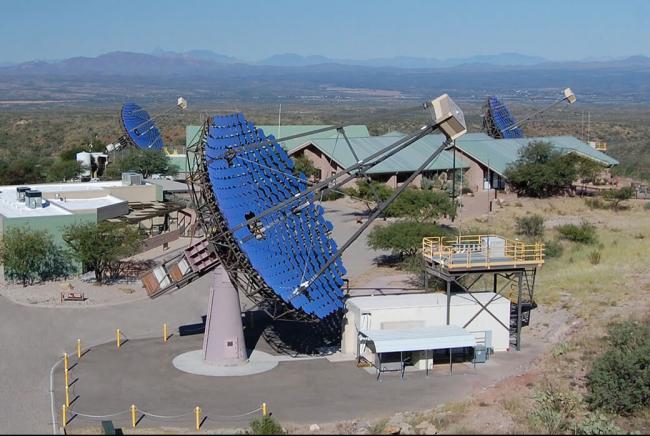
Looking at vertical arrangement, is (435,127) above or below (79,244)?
above

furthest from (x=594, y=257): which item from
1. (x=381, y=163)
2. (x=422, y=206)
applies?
(x=381, y=163)

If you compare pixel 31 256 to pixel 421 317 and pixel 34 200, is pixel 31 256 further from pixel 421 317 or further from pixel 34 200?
pixel 421 317

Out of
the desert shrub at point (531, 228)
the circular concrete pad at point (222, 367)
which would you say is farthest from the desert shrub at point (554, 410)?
the desert shrub at point (531, 228)

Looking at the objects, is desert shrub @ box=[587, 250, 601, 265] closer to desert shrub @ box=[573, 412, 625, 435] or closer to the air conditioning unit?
desert shrub @ box=[573, 412, 625, 435]

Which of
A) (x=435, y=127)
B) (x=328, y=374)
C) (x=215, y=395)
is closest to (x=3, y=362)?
(x=215, y=395)

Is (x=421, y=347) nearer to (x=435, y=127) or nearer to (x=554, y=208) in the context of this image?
(x=435, y=127)

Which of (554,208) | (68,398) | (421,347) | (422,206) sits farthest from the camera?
(554,208)

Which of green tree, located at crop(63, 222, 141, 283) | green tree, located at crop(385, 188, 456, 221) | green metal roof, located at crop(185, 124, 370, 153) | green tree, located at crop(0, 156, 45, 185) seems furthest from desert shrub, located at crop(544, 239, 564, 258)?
green tree, located at crop(0, 156, 45, 185)

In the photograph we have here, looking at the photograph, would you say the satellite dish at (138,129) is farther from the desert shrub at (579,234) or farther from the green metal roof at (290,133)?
the desert shrub at (579,234)
